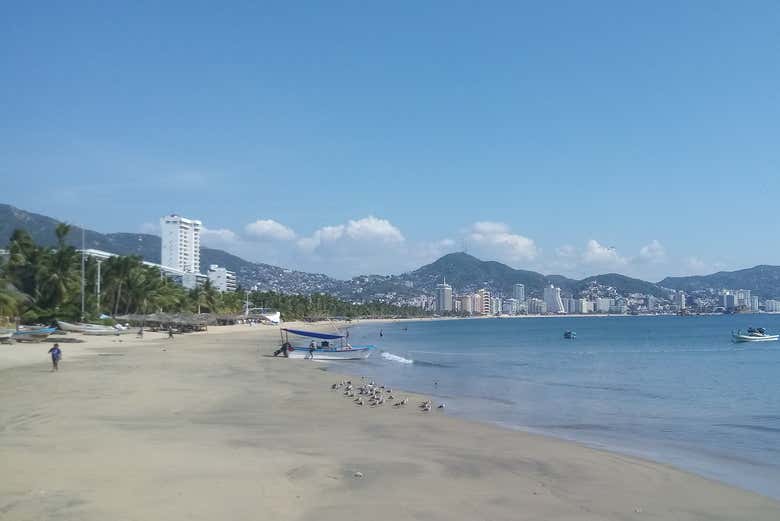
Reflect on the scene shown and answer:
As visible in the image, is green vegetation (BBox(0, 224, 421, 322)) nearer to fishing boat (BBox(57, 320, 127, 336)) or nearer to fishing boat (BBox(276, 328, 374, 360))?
fishing boat (BBox(57, 320, 127, 336))

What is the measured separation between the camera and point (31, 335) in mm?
48156

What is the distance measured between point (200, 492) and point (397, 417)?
34.7 ft

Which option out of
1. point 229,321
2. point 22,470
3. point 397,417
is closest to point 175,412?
point 397,417

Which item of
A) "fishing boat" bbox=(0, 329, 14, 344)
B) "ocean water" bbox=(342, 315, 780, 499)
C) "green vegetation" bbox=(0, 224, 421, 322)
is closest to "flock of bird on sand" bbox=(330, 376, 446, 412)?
"ocean water" bbox=(342, 315, 780, 499)

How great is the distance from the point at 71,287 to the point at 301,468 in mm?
58136

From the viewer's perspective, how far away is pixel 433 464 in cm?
1306

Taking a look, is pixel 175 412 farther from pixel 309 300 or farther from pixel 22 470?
pixel 309 300

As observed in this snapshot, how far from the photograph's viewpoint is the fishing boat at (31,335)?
154 feet

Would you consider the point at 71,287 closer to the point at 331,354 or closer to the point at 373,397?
the point at 331,354

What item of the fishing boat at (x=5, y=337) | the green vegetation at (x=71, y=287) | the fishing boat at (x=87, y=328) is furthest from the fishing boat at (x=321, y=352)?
the fishing boat at (x=87, y=328)

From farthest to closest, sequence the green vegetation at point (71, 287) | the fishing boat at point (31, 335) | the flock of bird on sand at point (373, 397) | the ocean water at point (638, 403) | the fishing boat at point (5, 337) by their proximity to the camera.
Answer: the green vegetation at point (71, 287) → the fishing boat at point (31, 335) → the fishing boat at point (5, 337) → the flock of bird on sand at point (373, 397) → the ocean water at point (638, 403)

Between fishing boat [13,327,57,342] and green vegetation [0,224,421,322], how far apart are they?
11.6 feet

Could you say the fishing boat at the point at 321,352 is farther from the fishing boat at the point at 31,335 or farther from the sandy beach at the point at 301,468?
the sandy beach at the point at 301,468

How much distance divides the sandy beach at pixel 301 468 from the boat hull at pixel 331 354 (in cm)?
2381
